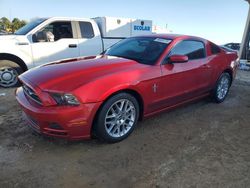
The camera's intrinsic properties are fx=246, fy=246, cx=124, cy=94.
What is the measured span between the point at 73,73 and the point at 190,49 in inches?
90.7

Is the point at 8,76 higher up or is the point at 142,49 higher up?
the point at 142,49

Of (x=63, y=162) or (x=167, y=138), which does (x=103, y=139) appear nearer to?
(x=63, y=162)

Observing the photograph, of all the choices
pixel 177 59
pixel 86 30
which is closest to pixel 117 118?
pixel 177 59

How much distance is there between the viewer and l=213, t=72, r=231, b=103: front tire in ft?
17.0

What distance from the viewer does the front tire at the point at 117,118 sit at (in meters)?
3.17

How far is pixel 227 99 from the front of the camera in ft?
18.8

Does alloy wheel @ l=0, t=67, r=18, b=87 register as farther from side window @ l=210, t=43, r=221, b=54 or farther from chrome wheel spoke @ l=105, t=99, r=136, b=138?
side window @ l=210, t=43, r=221, b=54

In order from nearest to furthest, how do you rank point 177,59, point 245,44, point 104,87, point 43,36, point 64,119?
point 64,119 → point 104,87 → point 177,59 → point 43,36 → point 245,44

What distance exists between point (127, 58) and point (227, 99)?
3025 millimetres

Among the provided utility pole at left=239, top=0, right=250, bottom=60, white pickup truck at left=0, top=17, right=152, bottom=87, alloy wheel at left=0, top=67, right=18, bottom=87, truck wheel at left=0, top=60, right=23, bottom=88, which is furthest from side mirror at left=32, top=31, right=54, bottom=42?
utility pole at left=239, top=0, right=250, bottom=60

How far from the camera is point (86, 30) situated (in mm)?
7176

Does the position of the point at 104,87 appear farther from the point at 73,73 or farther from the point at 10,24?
the point at 10,24

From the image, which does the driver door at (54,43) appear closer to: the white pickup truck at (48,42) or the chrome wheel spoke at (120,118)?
the white pickup truck at (48,42)

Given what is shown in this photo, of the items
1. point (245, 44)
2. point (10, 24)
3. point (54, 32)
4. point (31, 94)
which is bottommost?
point (245, 44)
